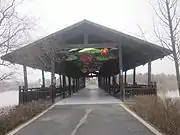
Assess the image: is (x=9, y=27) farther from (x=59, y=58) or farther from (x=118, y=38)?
(x=59, y=58)

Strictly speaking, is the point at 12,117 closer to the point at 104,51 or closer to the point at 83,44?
the point at 83,44

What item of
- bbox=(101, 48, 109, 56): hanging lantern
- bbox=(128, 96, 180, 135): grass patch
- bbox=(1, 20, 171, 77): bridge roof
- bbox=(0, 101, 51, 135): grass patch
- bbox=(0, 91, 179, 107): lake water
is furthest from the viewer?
bbox=(101, 48, 109, 56): hanging lantern

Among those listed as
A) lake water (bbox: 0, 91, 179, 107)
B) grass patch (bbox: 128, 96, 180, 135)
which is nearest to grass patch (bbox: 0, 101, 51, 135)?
lake water (bbox: 0, 91, 179, 107)

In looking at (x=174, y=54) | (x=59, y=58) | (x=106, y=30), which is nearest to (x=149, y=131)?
(x=174, y=54)

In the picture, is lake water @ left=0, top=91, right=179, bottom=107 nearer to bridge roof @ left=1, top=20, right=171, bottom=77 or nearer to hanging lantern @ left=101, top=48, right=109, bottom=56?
bridge roof @ left=1, top=20, right=171, bottom=77

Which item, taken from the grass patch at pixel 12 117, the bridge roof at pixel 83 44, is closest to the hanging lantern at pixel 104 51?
the bridge roof at pixel 83 44

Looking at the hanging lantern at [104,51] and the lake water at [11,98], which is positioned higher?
the hanging lantern at [104,51]

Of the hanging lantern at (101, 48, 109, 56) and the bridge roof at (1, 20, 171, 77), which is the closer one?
the bridge roof at (1, 20, 171, 77)

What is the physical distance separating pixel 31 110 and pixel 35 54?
279 inches

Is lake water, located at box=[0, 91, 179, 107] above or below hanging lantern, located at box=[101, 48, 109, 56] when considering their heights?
below

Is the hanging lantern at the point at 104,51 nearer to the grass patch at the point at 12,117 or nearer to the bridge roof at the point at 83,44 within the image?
the bridge roof at the point at 83,44

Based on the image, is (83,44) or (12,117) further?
(83,44)

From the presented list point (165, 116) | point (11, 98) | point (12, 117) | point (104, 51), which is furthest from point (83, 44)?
point (165, 116)

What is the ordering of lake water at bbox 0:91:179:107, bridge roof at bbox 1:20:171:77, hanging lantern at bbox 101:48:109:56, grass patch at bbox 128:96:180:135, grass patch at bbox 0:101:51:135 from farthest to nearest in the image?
hanging lantern at bbox 101:48:109:56 < bridge roof at bbox 1:20:171:77 < lake water at bbox 0:91:179:107 < grass patch at bbox 0:101:51:135 < grass patch at bbox 128:96:180:135
